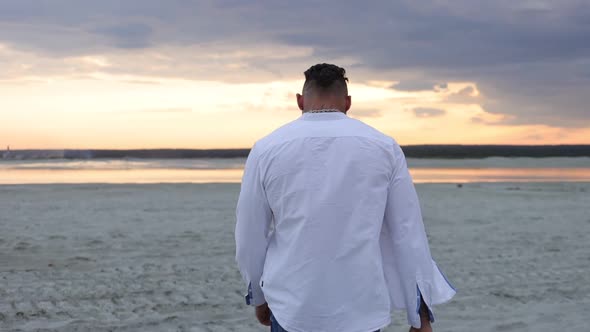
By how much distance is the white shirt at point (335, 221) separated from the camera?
8.34 ft

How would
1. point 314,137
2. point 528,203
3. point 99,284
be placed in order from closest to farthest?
point 314,137 < point 99,284 < point 528,203

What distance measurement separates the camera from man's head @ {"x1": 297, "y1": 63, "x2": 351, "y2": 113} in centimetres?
268

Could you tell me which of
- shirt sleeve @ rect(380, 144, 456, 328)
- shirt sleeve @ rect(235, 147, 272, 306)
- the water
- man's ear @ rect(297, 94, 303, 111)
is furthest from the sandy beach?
the water

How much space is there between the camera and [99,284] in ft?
24.3

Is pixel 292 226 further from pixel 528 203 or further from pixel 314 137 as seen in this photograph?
pixel 528 203

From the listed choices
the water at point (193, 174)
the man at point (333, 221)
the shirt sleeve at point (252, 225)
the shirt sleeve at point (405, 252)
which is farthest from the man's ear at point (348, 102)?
the water at point (193, 174)

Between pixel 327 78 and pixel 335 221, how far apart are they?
57cm

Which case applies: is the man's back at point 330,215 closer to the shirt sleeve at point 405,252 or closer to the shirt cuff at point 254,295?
the shirt sleeve at point 405,252

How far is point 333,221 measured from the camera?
8.31 feet

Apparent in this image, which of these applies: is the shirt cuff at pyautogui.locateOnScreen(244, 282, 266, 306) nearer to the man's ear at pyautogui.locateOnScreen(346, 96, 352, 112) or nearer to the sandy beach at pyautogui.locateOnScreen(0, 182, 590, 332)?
the man's ear at pyautogui.locateOnScreen(346, 96, 352, 112)

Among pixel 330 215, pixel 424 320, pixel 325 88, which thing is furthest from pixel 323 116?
pixel 424 320

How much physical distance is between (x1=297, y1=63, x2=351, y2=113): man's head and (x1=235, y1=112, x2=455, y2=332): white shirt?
55 millimetres

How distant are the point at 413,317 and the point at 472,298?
447 cm

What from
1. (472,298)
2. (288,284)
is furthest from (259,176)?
(472,298)
